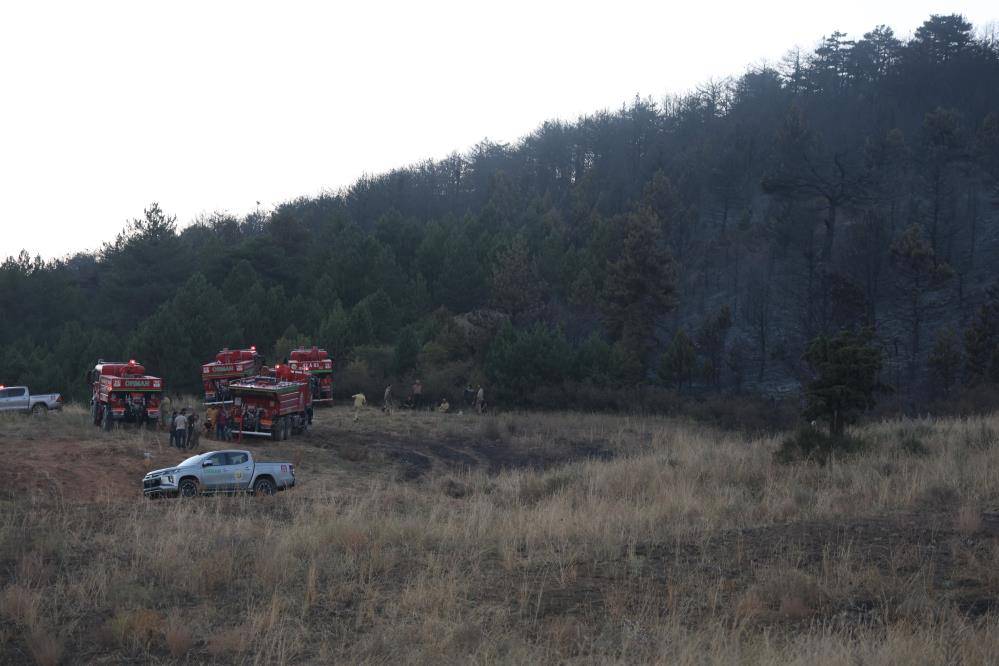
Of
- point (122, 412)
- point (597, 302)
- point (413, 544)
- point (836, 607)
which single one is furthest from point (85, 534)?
point (597, 302)

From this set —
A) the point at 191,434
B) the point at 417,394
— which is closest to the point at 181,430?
the point at 191,434

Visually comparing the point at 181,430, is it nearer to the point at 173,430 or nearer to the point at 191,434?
the point at 173,430

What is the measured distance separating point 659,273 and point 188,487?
42.9 m

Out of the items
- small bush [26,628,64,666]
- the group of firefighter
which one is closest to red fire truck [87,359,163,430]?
the group of firefighter

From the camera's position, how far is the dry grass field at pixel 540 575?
702cm

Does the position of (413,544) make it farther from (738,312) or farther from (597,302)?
(738,312)

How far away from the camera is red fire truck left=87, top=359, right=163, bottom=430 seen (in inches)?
1215

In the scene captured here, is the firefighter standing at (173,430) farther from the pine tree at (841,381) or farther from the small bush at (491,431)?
the pine tree at (841,381)

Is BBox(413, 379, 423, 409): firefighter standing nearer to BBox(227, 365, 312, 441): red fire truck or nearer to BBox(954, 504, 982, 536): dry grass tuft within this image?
BBox(227, 365, 312, 441): red fire truck

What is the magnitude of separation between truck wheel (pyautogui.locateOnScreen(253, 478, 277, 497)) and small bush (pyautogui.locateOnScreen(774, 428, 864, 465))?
1152 centimetres

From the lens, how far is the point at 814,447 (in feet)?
61.6

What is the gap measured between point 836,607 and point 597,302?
53233 mm

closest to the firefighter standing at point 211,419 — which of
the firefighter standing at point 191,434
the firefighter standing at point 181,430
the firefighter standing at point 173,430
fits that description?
the firefighter standing at point 191,434

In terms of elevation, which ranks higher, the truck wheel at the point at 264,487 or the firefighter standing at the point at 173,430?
the firefighter standing at the point at 173,430
